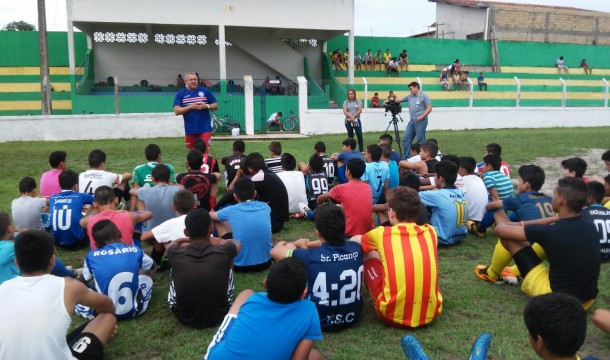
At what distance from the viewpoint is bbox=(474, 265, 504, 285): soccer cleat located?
15.8ft

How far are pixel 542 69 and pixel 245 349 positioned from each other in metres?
33.6

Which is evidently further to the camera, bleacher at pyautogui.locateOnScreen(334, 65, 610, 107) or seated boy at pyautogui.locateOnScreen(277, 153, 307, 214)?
bleacher at pyautogui.locateOnScreen(334, 65, 610, 107)

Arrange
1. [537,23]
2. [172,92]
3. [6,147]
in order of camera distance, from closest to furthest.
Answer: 1. [6,147]
2. [172,92]
3. [537,23]

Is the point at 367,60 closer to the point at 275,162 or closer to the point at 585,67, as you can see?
the point at 585,67

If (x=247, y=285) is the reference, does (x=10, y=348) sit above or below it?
above

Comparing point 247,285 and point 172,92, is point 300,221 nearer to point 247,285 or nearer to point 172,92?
point 247,285

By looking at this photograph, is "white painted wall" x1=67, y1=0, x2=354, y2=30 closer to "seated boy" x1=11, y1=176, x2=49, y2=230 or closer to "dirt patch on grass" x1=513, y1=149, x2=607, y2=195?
"dirt patch on grass" x1=513, y1=149, x2=607, y2=195

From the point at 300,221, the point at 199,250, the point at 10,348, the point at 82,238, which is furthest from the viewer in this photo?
the point at 300,221

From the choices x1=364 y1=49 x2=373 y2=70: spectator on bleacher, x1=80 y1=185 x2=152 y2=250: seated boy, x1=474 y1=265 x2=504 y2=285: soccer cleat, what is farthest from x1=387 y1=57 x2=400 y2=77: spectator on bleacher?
x1=80 y1=185 x2=152 y2=250: seated boy

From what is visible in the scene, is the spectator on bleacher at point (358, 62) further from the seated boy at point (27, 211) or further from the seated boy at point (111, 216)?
the seated boy at point (111, 216)

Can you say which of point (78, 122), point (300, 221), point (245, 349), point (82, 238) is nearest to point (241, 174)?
point (300, 221)

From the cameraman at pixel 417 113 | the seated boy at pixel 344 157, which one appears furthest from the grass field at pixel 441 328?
the cameraman at pixel 417 113

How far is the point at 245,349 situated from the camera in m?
2.73

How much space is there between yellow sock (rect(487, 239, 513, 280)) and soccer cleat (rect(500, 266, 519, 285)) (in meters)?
0.06
